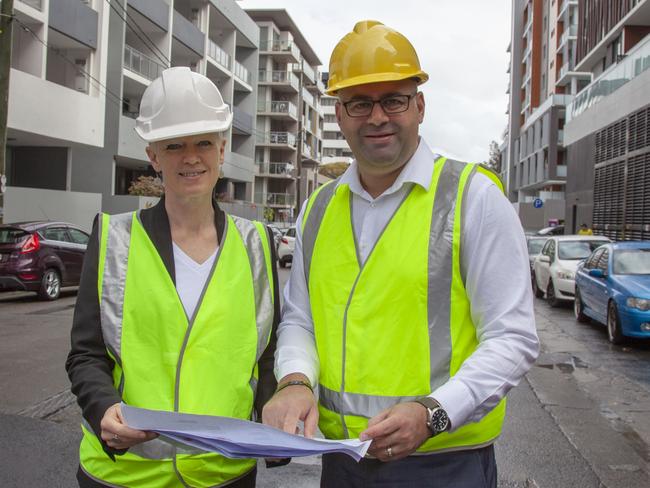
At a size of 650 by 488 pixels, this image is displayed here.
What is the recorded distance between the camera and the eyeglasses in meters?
2.27

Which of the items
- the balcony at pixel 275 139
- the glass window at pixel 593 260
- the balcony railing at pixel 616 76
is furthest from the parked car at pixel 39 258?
the balcony at pixel 275 139

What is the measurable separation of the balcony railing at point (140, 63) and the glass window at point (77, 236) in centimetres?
1533

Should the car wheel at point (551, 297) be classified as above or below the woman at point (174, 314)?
below

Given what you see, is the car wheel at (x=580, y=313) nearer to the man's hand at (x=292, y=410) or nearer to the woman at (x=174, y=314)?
the woman at (x=174, y=314)

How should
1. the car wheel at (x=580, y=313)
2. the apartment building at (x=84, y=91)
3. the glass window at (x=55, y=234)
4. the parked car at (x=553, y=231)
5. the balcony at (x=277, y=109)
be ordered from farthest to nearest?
the balcony at (x=277, y=109) → the parked car at (x=553, y=231) → the apartment building at (x=84, y=91) → the glass window at (x=55, y=234) → the car wheel at (x=580, y=313)

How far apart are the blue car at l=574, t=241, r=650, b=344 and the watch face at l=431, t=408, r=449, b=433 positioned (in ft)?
29.8

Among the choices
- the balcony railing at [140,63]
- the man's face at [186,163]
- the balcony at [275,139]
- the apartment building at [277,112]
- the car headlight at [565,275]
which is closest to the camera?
the man's face at [186,163]

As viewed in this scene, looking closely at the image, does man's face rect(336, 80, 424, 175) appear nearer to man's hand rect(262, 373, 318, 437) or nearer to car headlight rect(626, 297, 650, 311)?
man's hand rect(262, 373, 318, 437)

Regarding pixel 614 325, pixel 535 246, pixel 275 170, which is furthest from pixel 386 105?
pixel 275 170

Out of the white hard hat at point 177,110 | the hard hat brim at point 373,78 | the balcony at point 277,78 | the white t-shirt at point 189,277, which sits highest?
the balcony at point 277,78

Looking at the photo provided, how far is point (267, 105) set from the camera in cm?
6494

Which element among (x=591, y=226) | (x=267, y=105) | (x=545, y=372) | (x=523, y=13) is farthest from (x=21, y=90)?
(x=523, y=13)

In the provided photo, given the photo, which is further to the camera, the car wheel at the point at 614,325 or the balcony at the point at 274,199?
the balcony at the point at 274,199

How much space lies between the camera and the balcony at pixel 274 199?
211ft
